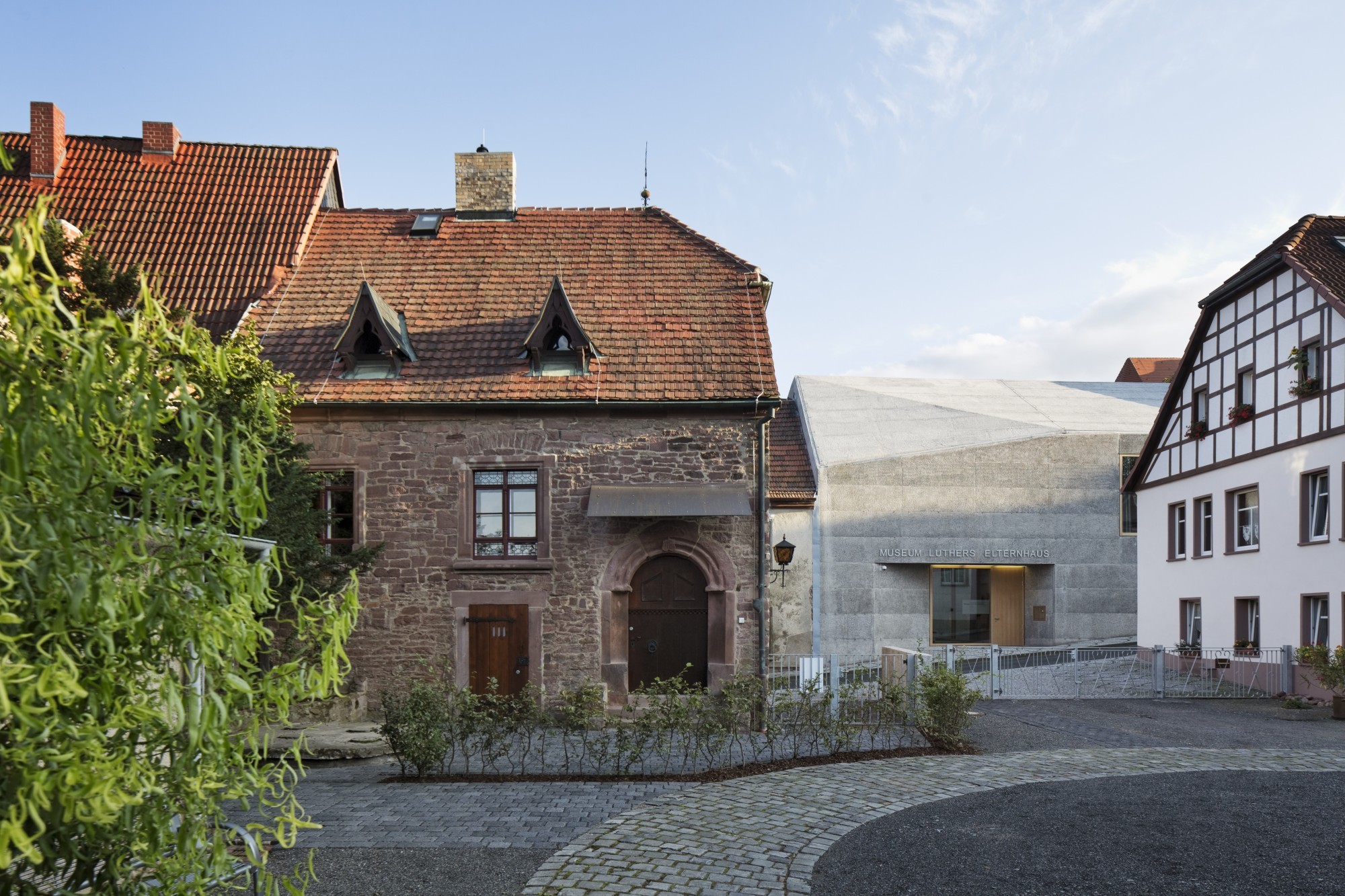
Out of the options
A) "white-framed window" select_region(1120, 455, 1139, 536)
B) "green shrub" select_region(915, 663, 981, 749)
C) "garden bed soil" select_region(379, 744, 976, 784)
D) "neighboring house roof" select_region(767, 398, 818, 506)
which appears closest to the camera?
"garden bed soil" select_region(379, 744, 976, 784)

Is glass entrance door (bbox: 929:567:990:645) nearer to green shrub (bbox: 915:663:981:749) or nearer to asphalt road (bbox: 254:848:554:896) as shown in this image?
green shrub (bbox: 915:663:981:749)

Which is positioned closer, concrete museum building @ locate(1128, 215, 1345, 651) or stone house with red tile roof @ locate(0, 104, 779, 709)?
stone house with red tile roof @ locate(0, 104, 779, 709)

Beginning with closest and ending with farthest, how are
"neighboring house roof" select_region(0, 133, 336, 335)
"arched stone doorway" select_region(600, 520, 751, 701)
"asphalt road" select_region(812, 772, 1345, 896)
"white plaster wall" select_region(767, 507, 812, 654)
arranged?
"asphalt road" select_region(812, 772, 1345, 896) → "arched stone doorway" select_region(600, 520, 751, 701) → "neighboring house roof" select_region(0, 133, 336, 335) → "white plaster wall" select_region(767, 507, 812, 654)

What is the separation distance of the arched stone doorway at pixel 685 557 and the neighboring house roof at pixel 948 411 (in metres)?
15.3

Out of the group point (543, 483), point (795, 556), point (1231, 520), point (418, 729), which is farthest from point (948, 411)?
point (418, 729)

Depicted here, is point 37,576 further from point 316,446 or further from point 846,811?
point 316,446

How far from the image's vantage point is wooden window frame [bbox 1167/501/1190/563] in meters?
26.3

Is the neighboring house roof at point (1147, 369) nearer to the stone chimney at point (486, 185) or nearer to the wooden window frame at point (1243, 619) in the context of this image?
the wooden window frame at point (1243, 619)

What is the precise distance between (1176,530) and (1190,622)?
2.22m

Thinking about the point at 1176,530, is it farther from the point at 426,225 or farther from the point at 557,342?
the point at 426,225

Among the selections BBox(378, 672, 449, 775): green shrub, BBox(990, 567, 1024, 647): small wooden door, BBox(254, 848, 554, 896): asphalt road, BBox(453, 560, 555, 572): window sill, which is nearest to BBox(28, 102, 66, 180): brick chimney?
BBox(453, 560, 555, 572): window sill

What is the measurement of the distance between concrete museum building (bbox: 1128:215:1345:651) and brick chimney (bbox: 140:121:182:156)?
21864mm

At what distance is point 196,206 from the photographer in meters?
20.8

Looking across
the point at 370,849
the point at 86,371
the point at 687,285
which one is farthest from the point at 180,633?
the point at 687,285
